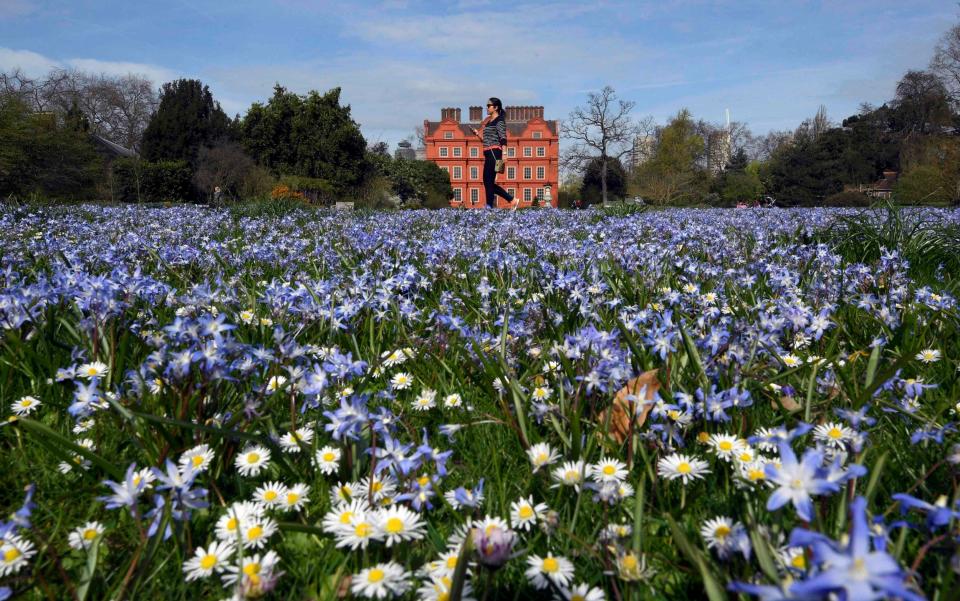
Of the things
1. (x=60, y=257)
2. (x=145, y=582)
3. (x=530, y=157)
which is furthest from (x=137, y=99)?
(x=145, y=582)

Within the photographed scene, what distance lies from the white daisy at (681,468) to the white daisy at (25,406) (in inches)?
88.3

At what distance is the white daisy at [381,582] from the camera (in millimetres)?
1175

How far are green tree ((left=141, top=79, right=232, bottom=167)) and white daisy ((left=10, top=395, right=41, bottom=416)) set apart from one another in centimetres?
6118

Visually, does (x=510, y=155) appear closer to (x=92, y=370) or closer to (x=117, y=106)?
(x=117, y=106)

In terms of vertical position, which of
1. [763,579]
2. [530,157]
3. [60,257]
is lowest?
[763,579]

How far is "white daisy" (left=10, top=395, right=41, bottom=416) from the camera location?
212 cm

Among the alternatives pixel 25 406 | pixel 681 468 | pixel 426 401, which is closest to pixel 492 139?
pixel 426 401

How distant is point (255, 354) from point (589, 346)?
3.98 ft

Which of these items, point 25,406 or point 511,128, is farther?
point 511,128

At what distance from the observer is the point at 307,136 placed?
5591 centimetres

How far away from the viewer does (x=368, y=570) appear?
1.23 meters

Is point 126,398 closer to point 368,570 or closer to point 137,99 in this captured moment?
point 368,570

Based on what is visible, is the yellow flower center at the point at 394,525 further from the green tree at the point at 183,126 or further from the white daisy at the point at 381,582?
the green tree at the point at 183,126

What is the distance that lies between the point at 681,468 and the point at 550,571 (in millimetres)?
574
